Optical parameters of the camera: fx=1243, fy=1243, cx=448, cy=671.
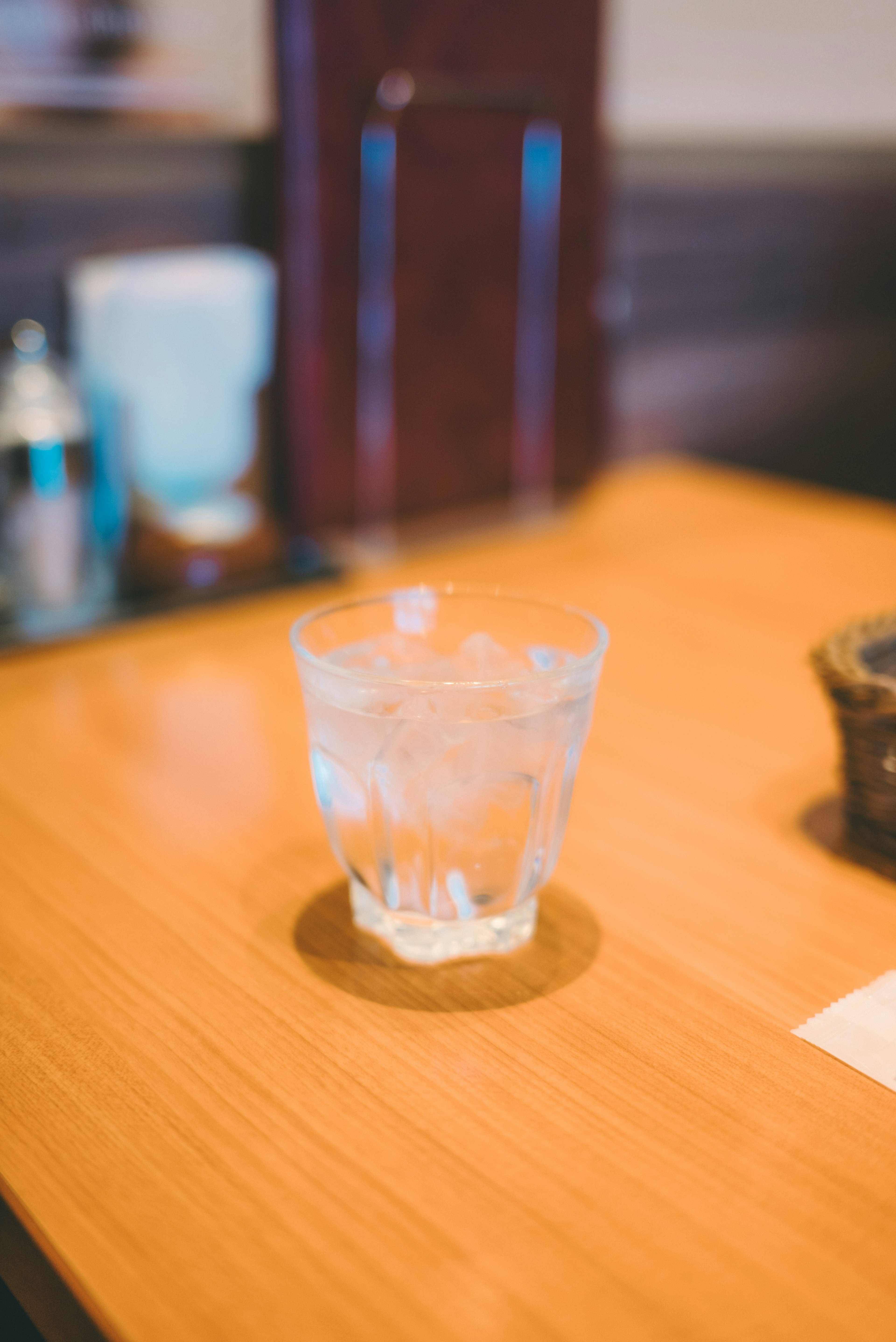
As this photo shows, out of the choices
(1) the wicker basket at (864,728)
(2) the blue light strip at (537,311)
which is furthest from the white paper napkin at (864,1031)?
(2) the blue light strip at (537,311)

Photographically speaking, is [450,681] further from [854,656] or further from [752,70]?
[752,70]

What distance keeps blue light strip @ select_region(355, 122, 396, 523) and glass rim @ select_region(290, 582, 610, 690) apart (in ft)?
2.36

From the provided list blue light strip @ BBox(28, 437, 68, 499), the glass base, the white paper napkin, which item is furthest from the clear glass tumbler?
blue light strip @ BBox(28, 437, 68, 499)

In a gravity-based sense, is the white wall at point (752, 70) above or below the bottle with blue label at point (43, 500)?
above

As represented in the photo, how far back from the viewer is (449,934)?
579mm

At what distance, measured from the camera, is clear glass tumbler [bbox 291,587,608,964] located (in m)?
0.54

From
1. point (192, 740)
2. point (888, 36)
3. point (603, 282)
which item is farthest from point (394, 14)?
point (888, 36)

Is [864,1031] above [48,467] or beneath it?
beneath

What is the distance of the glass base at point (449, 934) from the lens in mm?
578

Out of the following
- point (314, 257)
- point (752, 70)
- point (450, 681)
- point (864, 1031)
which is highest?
point (752, 70)

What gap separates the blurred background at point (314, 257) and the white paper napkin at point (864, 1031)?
2.32 feet

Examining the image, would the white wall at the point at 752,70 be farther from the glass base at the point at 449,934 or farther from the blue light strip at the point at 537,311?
the glass base at the point at 449,934

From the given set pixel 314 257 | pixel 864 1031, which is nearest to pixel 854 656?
pixel 864 1031

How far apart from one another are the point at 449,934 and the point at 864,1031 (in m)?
0.19
